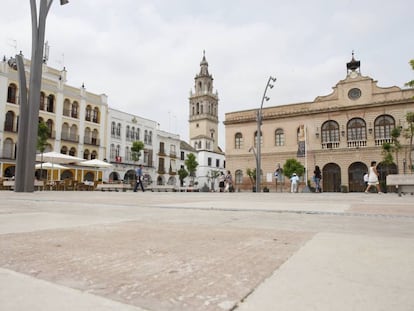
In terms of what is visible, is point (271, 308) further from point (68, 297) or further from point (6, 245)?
point (6, 245)

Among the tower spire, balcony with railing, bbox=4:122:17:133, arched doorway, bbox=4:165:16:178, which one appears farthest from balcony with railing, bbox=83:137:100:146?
the tower spire

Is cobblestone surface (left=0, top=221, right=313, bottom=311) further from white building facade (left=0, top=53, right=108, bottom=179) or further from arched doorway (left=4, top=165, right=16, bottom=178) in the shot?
arched doorway (left=4, top=165, right=16, bottom=178)

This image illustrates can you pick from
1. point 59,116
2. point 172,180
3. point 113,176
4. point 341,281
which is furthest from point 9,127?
point 341,281

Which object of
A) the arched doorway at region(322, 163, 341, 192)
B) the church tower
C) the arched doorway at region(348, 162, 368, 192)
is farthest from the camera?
the church tower

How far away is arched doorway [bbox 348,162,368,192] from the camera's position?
29.1m

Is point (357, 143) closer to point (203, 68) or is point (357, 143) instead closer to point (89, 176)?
point (89, 176)

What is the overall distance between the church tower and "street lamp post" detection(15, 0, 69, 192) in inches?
2433

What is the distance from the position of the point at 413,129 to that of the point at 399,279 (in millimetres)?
25072

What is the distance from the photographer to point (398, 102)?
28.6 meters

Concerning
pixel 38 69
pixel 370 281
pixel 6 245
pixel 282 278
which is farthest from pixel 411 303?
pixel 38 69

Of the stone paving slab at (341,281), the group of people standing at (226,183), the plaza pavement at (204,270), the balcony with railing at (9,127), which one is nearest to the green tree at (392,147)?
the group of people standing at (226,183)

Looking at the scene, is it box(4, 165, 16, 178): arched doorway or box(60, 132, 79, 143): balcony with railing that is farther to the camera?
box(60, 132, 79, 143): balcony with railing

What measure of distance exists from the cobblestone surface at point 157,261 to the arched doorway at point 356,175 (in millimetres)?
29398

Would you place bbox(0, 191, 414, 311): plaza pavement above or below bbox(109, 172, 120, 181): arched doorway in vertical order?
below
